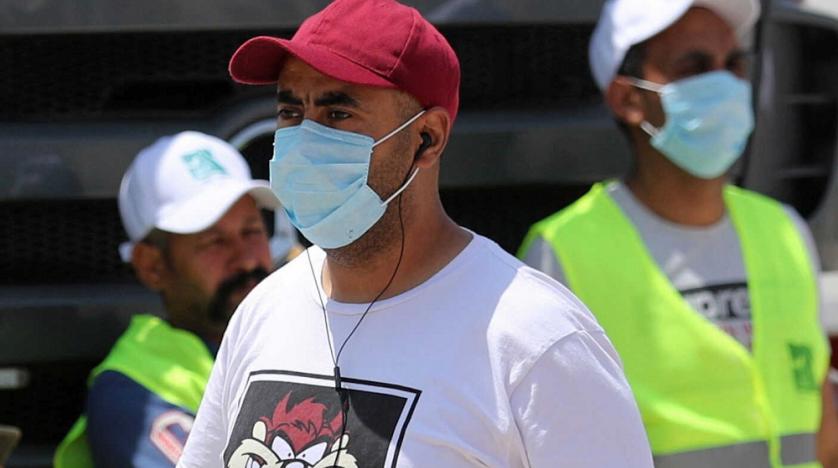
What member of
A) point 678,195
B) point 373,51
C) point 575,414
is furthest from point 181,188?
point 575,414

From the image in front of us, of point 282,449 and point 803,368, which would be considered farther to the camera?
point 803,368

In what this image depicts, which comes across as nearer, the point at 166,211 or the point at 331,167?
the point at 331,167

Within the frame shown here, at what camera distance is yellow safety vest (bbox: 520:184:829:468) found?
3.34 meters

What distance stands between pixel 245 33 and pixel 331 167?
1727 mm

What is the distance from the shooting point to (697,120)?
367 centimetres

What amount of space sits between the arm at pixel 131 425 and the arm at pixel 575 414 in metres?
1.45

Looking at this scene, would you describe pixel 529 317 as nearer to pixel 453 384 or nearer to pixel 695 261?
pixel 453 384

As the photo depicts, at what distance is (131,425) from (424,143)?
143cm

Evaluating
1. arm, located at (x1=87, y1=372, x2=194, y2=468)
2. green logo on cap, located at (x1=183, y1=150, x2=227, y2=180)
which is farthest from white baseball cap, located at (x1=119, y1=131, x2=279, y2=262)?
arm, located at (x1=87, y1=372, x2=194, y2=468)

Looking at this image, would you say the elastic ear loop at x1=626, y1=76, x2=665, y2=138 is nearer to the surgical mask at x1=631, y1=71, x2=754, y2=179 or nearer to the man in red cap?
the surgical mask at x1=631, y1=71, x2=754, y2=179

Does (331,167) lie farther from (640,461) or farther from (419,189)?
(640,461)

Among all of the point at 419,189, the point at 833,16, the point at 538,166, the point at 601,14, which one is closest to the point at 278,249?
the point at 538,166

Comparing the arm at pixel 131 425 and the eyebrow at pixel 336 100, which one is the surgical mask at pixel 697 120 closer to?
the arm at pixel 131 425

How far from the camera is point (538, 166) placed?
410 cm
